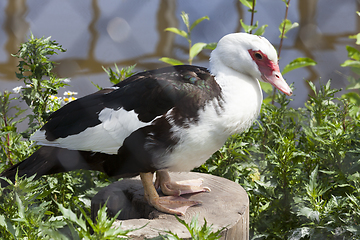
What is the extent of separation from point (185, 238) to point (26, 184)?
0.55 m

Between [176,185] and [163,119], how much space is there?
1.48 feet

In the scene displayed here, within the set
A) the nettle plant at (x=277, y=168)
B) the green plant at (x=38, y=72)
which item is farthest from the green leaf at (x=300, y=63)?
the green plant at (x=38, y=72)

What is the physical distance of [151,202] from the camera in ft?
4.83

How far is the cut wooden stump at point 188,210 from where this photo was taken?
128cm

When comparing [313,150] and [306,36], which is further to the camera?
[313,150]

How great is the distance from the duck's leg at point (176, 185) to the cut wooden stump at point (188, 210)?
28 millimetres

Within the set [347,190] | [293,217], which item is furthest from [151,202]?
[347,190]

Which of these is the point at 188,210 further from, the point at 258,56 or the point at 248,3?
the point at 248,3

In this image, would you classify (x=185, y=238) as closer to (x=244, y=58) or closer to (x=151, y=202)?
(x=151, y=202)

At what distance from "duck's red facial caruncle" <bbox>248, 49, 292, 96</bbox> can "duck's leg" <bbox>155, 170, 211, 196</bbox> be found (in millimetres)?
557

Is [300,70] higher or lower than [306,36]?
lower

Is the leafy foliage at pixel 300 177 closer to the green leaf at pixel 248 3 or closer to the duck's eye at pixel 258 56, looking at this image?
the duck's eye at pixel 258 56

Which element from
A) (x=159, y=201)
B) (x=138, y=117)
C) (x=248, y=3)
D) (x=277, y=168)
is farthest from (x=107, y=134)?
(x=248, y=3)

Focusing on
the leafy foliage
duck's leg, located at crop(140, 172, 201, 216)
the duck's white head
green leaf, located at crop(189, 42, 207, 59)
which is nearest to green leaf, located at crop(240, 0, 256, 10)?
green leaf, located at crop(189, 42, 207, 59)
